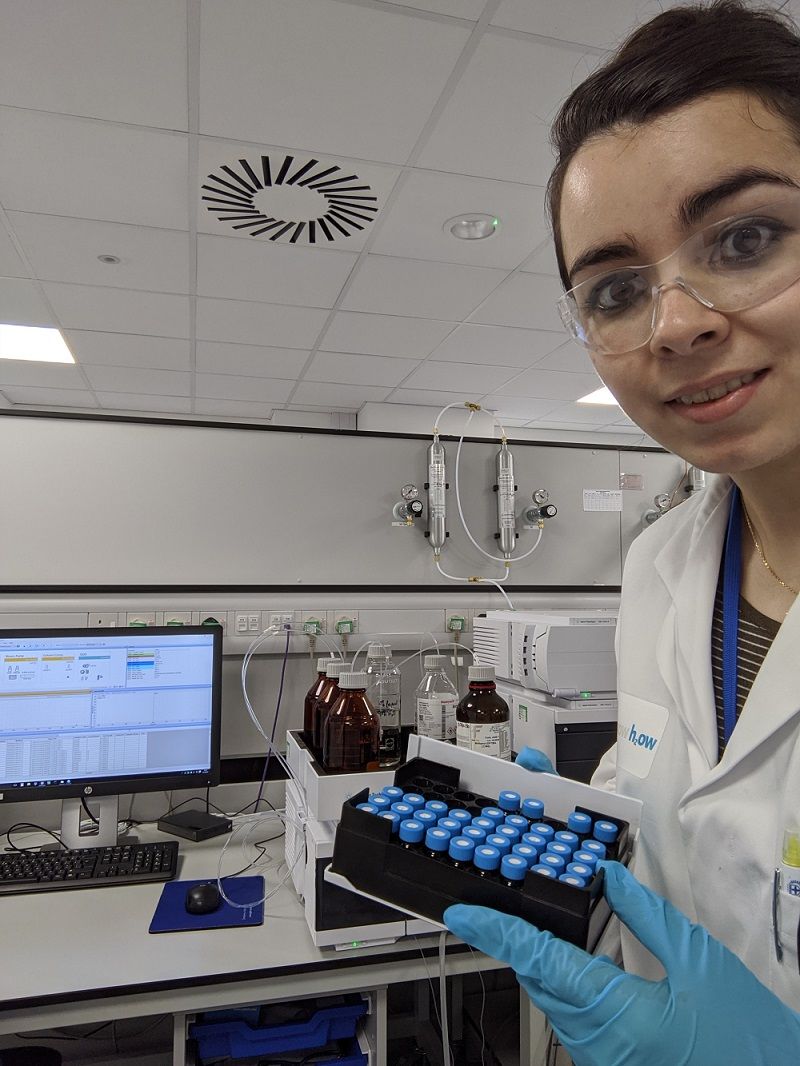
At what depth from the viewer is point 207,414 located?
5.55 m

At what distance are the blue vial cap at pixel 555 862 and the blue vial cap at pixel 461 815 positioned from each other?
10 cm

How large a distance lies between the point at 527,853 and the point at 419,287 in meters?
3.26

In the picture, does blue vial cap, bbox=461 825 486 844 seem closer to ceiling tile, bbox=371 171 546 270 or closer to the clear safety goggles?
the clear safety goggles

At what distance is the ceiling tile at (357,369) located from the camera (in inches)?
175

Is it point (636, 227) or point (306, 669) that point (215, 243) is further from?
point (636, 227)

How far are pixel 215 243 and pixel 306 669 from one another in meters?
2.25

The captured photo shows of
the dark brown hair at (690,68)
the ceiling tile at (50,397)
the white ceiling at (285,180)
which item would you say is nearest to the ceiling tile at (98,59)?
the white ceiling at (285,180)

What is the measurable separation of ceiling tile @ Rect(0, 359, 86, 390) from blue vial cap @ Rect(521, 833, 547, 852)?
15.5ft

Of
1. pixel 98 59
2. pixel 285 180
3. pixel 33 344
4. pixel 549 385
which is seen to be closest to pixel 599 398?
pixel 549 385

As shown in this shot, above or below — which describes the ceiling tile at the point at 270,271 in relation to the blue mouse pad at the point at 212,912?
above

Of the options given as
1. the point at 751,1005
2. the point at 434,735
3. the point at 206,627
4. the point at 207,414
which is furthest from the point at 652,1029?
the point at 207,414

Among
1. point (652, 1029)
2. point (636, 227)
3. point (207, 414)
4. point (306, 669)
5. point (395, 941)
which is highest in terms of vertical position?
point (207, 414)

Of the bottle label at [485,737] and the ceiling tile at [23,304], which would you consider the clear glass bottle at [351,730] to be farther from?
the ceiling tile at [23,304]

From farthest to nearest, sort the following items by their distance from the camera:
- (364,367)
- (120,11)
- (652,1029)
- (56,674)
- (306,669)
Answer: (364,367), (120,11), (306,669), (56,674), (652,1029)
